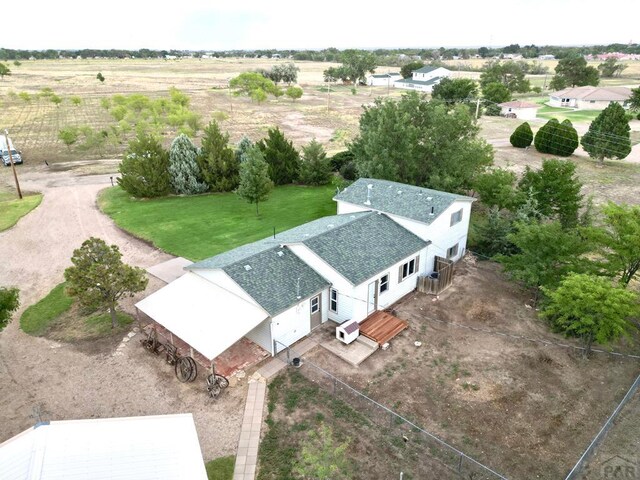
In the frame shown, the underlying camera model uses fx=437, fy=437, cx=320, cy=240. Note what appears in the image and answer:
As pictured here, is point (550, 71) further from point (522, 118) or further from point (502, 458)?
point (502, 458)

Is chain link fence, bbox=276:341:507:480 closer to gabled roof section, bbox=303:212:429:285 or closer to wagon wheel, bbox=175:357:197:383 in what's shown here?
wagon wheel, bbox=175:357:197:383

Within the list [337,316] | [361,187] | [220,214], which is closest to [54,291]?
[220,214]

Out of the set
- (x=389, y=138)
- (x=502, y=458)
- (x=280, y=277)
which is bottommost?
(x=502, y=458)

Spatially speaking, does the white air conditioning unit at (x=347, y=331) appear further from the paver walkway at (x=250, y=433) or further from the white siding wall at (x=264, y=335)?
the paver walkway at (x=250, y=433)

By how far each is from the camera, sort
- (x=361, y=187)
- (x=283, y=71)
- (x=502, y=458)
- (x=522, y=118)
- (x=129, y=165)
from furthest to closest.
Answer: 1. (x=283, y=71)
2. (x=522, y=118)
3. (x=129, y=165)
4. (x=361, y=187)
5. (x=502, y=458)

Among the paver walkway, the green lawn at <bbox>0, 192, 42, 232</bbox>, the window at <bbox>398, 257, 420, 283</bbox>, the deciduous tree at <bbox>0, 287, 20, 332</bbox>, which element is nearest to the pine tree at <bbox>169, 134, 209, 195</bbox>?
the green lawn at <bbox>0, 192, 42, 232</bbox>
